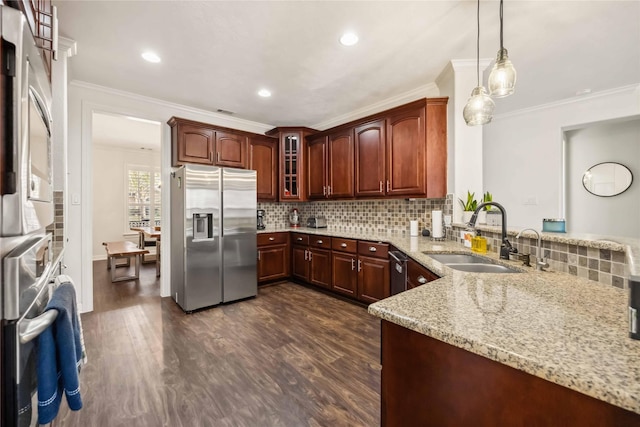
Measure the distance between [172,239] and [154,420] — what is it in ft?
7.27

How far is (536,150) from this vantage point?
370 centimetres

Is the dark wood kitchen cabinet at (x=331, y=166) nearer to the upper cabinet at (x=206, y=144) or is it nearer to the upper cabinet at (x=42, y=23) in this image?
the upper cabinet at (x=206, y=144)

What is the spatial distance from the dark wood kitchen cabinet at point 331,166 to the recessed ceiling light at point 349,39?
134 cm

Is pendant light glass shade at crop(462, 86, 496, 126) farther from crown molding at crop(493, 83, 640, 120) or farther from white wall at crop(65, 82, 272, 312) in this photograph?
white wall at crop(65, 82, 272, 312)

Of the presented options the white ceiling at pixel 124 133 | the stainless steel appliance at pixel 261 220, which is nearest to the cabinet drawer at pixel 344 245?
the stainless steel appliance at pixel 261 220

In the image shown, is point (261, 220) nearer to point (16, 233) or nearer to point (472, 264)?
point (472, 264)

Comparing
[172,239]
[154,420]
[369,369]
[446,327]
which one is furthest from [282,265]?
[446,327]

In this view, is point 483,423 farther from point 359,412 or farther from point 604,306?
point 359,412

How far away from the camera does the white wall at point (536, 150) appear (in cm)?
324

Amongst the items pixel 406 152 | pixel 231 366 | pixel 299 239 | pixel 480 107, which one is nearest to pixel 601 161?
pixel 406 152

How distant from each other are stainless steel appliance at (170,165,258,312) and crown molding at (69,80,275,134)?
38.5 inches

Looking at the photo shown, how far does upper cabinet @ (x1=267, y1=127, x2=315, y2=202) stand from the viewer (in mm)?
4195

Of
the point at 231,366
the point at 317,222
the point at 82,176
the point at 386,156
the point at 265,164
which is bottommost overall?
the point at 231,366

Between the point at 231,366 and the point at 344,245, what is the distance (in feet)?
5.90
